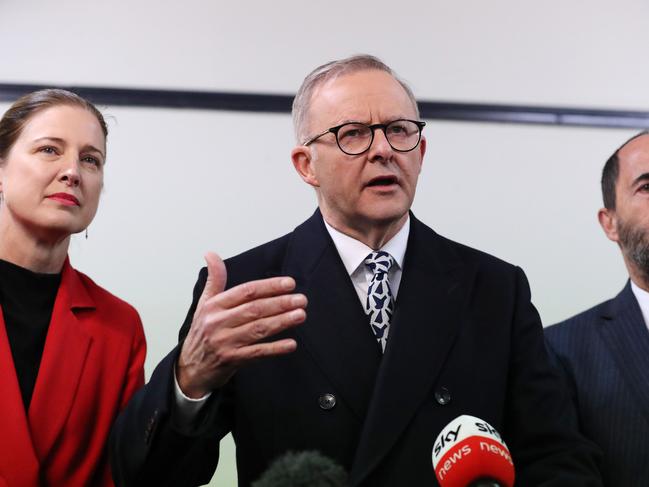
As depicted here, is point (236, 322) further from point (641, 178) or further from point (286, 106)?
point (286, 106)

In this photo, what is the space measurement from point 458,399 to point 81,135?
1096 millimetres

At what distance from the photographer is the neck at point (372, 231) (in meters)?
1.83

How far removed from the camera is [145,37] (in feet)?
9.84

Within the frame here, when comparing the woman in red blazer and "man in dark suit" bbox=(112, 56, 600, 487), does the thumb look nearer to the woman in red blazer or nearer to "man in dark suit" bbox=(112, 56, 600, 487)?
"man in dark suit" bbox=(112, 56, 600, 487)

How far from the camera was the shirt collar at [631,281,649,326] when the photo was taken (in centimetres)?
219

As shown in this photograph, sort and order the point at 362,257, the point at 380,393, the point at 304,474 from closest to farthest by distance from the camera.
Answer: the point at 304,474 → the point at 380,393 → the point at 362,257

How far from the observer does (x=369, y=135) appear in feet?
5.94

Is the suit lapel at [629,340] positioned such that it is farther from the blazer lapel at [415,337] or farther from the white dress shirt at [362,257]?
the white dress shirt at [362,257]

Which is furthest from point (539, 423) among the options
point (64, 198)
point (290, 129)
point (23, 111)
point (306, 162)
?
point (290, 129)

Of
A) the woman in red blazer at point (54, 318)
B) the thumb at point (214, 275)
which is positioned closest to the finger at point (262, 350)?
the thumb at point (214, 275)

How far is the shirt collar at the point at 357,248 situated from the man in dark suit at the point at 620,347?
615 mm

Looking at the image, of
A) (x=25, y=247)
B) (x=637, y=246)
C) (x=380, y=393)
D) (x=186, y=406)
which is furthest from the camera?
(x=637, y=246)

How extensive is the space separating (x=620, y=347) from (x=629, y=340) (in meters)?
0.04

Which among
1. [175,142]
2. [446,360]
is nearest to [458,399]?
[446,360]
